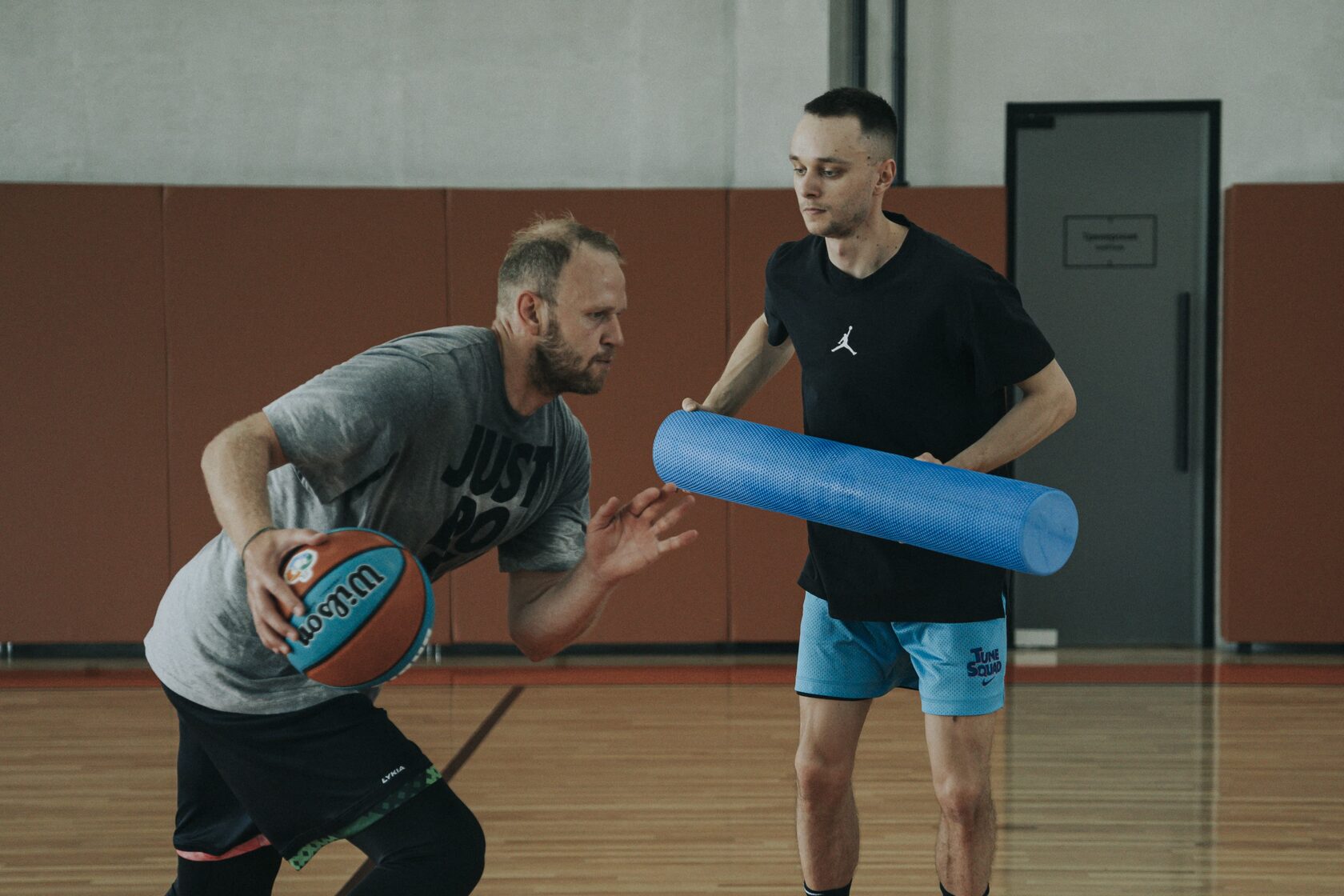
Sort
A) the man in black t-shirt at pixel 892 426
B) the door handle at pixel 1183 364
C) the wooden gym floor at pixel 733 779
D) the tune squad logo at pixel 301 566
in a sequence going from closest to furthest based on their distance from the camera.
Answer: the tune squad logo at pixel 301 566 → the man in black t-shirt at pixel 892 426 → the wooden gym floor at pixel 733 779 → the door handle at pixel 1183 364

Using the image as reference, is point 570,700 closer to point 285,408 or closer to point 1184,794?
point 1184,794

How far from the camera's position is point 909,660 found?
7.45ft

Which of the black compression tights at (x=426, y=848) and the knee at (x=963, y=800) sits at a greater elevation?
the black compression tights at (x=426, y=848)

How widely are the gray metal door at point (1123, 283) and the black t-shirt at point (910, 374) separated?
356cm

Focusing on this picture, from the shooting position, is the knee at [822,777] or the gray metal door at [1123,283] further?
the gray metal door at [1123,283]

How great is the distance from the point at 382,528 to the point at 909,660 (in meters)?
1.07

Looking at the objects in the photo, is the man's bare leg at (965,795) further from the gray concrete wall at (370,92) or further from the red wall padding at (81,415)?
the red wall padding at (81,415)

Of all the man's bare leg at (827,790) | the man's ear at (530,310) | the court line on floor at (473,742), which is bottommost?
the court line on floor at (473,742)

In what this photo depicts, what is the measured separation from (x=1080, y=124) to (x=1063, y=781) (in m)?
3.33

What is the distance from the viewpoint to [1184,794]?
10.7 feet

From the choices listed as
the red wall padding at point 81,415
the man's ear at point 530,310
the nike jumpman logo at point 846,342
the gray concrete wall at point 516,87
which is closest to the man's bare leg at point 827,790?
the nike jumpman logo at point 846,342

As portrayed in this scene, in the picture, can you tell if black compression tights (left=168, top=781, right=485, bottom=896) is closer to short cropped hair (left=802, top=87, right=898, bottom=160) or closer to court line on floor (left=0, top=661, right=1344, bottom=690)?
short cropped hair (left=802, top=87, right=898, bottom=160)

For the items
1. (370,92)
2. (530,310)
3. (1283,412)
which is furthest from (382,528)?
(1283,412)

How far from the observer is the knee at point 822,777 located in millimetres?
2178
